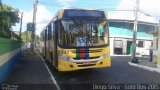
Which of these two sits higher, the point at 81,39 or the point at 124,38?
the point at 124,38

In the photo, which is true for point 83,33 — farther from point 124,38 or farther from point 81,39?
point 124,38

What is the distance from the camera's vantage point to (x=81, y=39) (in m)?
16.5

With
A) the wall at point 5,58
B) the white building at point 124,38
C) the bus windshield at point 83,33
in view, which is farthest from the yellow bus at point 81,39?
the white building at point 124,38

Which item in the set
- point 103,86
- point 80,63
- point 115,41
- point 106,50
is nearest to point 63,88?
point 103,86

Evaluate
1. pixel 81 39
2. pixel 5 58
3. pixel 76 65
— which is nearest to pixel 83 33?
pixel 81 39

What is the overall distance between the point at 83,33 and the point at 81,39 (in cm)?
33

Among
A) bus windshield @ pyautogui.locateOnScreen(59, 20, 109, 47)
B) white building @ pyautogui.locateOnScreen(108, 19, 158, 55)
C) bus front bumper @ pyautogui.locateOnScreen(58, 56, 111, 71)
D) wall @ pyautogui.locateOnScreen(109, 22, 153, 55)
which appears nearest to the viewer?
bus front bumper @ pyautogui.locateOnScreen(58, 56, 111, 71)

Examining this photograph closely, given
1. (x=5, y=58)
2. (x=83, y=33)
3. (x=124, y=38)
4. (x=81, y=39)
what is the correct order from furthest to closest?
(x=124, y=38)
(x=83, y=33)
(x=81, y=39)
(x=5, y=58)

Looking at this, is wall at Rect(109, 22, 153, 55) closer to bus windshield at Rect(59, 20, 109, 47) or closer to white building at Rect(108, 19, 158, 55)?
white building at Rect(108, 19, 158, 55)

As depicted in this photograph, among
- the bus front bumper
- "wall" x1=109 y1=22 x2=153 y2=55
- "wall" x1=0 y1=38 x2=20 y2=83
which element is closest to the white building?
"wall" x1=109 y1=22 x2=153 y2=55

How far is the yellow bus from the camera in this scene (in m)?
16.2

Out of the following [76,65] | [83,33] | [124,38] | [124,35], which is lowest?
[76,65]

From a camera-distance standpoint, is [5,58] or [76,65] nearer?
[5,58]

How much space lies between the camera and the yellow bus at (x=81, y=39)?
53.3ft
